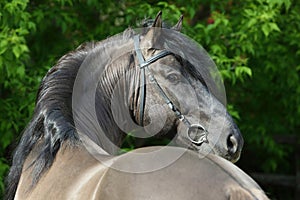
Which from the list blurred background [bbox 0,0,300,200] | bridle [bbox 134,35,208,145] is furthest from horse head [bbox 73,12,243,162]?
blurred background [bbox 0,0,300,200]

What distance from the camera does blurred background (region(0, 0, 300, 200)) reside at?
196 inches

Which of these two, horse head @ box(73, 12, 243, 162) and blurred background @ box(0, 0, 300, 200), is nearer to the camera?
horse head @ box(73, 12, 243, 162)

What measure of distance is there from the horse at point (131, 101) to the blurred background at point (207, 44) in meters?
1.46

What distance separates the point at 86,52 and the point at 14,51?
1.36m

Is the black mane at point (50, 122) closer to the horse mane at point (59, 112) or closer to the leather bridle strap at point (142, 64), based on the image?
the horse mane at point (59, 112)

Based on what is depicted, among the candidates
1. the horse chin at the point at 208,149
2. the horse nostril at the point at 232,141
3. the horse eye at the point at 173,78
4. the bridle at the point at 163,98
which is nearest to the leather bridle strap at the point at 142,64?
the bridle at the point at 163,98

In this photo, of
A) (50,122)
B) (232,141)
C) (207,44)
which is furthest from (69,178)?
(207,44)

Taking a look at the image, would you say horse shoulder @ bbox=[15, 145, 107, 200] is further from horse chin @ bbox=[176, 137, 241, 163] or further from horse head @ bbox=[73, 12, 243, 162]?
horse chin @ bbox=[176, 137, 241, 163]

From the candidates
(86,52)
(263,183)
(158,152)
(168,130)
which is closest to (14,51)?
(86,52)

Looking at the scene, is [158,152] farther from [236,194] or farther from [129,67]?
[129,67]

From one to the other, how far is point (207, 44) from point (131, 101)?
7.60 ft

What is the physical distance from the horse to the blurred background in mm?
1459

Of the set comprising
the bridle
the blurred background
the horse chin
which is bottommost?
the blurred background

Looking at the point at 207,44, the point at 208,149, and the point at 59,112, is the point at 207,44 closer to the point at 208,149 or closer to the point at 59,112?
the point at 208,149
